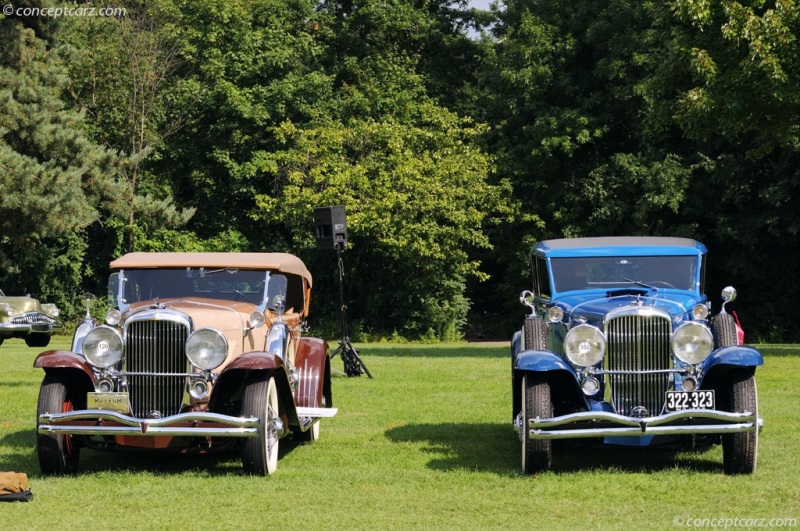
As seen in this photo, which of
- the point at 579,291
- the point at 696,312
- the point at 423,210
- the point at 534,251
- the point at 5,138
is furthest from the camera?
the point at 423,210

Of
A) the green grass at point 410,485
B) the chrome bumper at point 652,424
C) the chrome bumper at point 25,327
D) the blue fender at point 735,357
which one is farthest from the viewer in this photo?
the chrome bumper at point 25,327

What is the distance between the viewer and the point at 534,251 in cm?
1088

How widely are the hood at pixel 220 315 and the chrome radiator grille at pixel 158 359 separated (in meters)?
0.12

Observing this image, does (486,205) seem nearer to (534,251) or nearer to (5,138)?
(5,138)

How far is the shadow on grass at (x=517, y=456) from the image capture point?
891cm

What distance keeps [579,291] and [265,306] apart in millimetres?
2845

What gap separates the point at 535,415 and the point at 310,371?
9.76 feet

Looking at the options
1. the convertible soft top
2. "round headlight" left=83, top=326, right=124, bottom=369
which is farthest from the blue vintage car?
"round headlight" left=83, top=326, right=124, bottom=369

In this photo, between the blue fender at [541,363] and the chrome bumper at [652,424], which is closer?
→ the chrome bumper at [652,424]

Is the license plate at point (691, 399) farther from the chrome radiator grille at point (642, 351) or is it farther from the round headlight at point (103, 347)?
the round headlight at point (103, 347)

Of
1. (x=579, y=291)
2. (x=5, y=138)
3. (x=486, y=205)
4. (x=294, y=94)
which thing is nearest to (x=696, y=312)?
(x=579, y=291)

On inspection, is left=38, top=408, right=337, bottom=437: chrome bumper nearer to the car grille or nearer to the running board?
the running board

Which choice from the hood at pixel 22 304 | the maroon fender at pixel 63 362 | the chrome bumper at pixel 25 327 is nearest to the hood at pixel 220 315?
the maroon fender at pixel 63 362

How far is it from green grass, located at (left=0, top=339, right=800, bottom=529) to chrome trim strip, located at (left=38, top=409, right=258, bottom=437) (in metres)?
0.39
